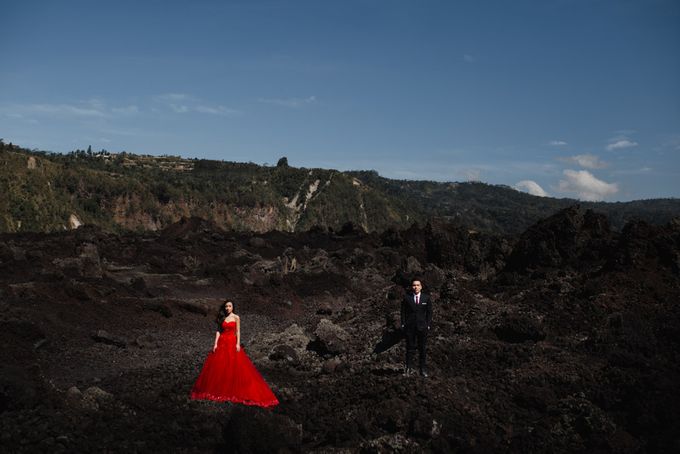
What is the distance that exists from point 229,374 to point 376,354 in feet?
14.5

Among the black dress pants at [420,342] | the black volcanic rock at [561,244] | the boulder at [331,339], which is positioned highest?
the black volcanic rock at [561,244]

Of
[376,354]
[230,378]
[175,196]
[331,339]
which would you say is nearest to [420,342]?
[376,354]

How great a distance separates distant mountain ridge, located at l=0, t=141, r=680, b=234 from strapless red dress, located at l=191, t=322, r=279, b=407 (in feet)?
100

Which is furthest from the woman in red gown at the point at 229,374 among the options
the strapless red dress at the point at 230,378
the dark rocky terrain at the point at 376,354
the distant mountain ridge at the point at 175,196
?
the distant mountain ridge at the point at 175,196

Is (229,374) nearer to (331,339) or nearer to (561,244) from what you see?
(331,339)

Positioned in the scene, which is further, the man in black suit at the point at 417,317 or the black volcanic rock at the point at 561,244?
the black volcanic rock at the point at 561,244

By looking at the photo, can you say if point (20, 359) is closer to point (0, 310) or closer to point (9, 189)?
point (0, 310)

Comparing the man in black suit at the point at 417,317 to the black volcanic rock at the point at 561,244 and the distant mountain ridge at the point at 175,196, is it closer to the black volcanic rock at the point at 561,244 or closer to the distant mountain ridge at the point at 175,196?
the black volcanic rock at the point at 561,244

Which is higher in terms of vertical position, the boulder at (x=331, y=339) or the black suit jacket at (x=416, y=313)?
the black suit jacket at (x=416, y=313)

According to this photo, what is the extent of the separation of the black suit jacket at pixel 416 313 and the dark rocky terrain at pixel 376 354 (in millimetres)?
933

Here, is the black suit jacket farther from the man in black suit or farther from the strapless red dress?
the strapless red dress

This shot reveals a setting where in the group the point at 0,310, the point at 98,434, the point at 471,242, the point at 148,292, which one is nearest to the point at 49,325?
the point at 0,310

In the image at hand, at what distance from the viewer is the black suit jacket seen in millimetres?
10141

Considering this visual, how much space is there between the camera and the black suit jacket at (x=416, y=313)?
10.1 meters
